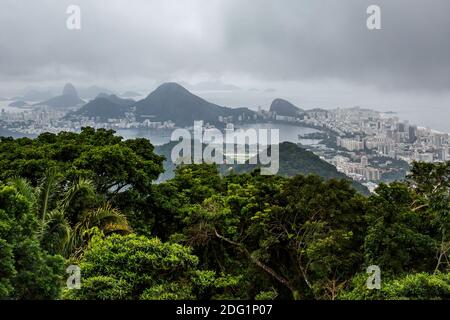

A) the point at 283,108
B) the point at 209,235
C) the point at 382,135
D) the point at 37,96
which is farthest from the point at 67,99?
the point at 209,235

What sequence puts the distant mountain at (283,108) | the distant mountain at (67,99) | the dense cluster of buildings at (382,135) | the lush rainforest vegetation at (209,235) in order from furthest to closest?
the distant mountain at (283,108) → the distant mountain at (67,99) → the dense cluster of buildings at (382,135) → the lush rainforest vegetation at (209,235)

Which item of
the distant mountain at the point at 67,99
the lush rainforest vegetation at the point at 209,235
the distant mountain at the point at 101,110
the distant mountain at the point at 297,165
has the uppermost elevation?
the distant mountain at the point at 67,99

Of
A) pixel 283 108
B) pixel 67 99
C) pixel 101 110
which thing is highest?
pixel 67 99

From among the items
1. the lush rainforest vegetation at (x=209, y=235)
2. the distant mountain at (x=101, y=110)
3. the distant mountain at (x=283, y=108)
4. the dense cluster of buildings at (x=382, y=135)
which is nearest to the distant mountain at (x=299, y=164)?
the dense cluster of buildings at (x=382, y=135)

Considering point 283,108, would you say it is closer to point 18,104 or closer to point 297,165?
point 297,165

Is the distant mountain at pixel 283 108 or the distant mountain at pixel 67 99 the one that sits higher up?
the distant mountain at pixel 67 99

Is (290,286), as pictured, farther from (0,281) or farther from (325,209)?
(0,281)

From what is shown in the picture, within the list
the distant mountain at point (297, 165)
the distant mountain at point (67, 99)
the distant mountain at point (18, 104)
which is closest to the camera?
the distant mountain at point (297, 165)

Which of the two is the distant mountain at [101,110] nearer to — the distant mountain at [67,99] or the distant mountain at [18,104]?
the distant mountain at [67,99]
